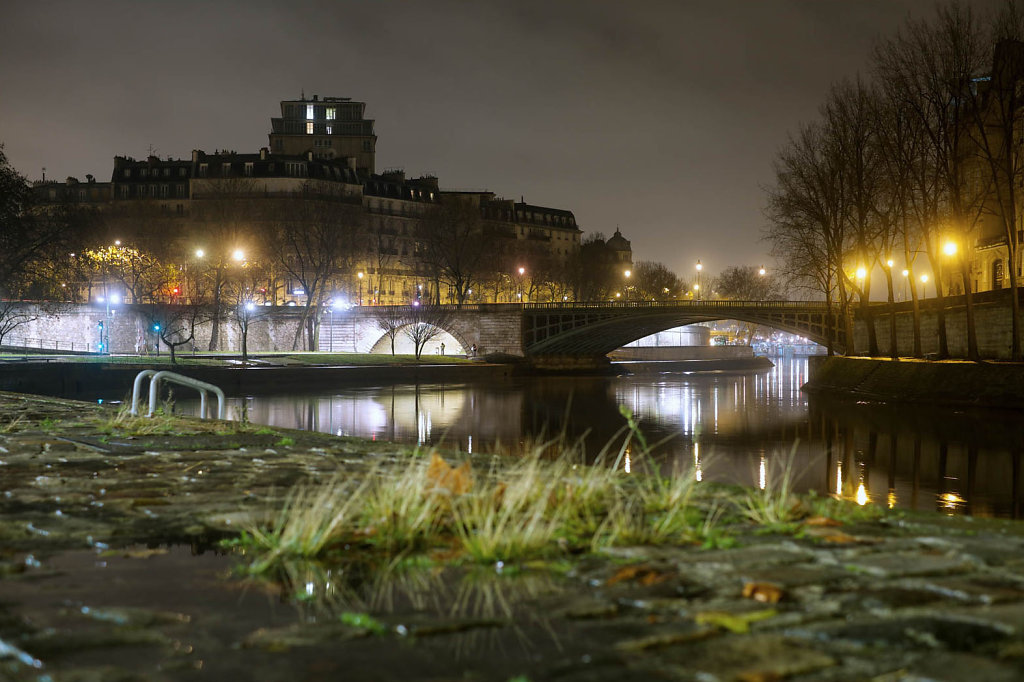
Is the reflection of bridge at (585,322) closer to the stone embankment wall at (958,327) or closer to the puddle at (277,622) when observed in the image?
the stone embankment wall at (958,327)

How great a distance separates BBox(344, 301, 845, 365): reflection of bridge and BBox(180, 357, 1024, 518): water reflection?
21.8 m

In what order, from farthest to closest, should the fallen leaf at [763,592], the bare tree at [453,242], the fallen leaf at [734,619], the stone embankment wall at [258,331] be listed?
the bare tree at [453,242] < the stone embankment wall at [258,331] < the fallen leaf at [763,592] < the fallen leaf at [734,619]

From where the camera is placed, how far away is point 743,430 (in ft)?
120

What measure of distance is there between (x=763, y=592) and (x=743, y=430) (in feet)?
105

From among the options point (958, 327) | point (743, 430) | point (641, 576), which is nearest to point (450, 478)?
point (641, 576)

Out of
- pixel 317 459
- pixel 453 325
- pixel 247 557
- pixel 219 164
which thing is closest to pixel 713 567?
pixel 247 557

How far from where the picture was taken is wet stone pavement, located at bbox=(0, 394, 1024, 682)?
167 inches

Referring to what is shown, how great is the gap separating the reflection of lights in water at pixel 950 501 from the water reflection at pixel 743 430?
2cm

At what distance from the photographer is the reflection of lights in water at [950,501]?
59.8ft

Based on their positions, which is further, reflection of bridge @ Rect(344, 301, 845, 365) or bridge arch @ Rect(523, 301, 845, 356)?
reflection of bridge @ Rect(344, 301, 845, 365)

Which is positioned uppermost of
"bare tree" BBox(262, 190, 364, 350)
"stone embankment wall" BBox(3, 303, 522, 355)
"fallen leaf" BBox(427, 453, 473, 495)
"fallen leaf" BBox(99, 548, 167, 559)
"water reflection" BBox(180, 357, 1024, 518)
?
"bare tree" BBox(262, 190, 364, 350)

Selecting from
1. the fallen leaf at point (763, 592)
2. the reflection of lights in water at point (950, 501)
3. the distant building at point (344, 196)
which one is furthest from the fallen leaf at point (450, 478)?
the distant building at point (344, 196)

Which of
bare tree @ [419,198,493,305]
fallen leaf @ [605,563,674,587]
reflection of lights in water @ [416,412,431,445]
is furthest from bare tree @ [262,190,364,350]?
fallen leaf @ [605,563,674,587]

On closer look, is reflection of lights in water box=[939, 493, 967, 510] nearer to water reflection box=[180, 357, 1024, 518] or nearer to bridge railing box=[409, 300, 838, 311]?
water reflection box=[180, 357, 1024, 518]
